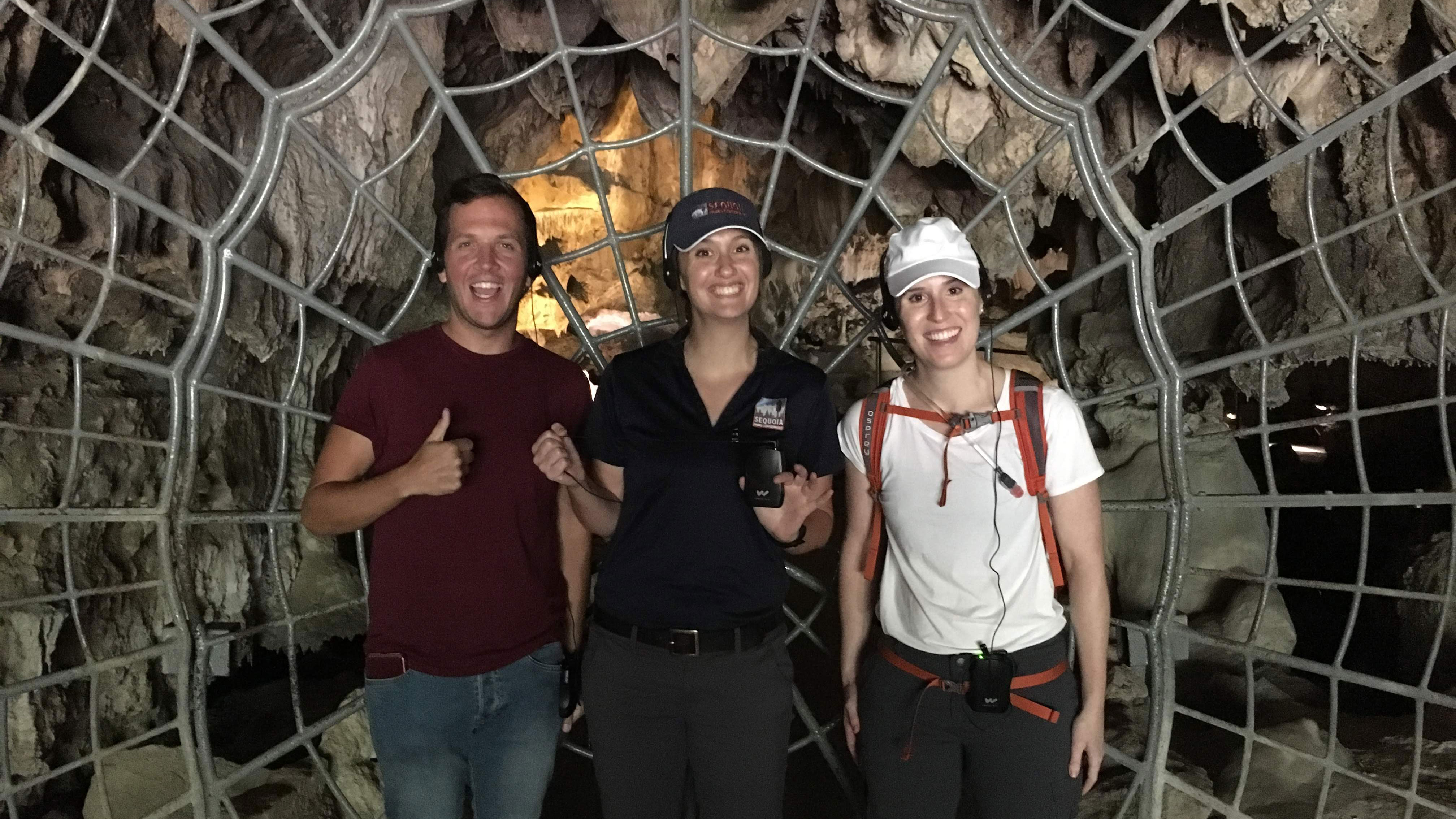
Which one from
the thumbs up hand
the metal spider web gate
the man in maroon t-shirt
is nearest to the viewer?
the thumbs up hand

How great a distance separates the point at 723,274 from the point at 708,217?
0.36 feet

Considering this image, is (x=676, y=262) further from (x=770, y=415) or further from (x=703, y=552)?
(x=703, y=552)

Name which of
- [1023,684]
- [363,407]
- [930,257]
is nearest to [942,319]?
[930,257]

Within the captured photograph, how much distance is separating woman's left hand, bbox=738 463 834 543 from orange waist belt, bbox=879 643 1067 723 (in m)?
0.31

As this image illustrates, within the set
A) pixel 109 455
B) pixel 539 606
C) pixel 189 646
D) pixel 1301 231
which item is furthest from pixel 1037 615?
pixel 109 455

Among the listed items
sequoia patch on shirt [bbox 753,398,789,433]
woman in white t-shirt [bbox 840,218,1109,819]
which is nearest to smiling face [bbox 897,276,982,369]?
woman in white t-shirt [bbox 840,218,1109,819]

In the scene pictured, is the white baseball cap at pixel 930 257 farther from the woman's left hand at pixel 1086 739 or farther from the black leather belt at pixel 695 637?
the woman's left hand at pixel 1086 739

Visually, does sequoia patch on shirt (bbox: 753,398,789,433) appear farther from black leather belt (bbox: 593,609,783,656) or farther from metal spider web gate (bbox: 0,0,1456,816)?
metal spider web gate (bbox: 0,0,1456,816)

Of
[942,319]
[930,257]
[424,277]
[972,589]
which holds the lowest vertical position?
[972,589]

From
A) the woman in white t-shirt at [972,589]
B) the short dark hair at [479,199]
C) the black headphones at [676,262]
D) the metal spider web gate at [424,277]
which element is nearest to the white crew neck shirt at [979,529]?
the woman in white t-shirt at [972,589]

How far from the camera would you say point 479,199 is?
1.42 metres

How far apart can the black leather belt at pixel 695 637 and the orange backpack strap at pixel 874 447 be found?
10.9 inches

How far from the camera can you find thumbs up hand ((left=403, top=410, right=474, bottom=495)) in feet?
4.07

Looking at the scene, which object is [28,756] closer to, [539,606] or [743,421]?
[539,606]
